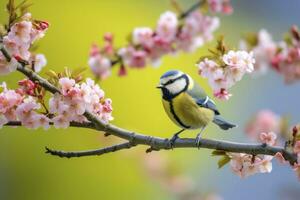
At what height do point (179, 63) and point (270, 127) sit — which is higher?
point (179, 63)

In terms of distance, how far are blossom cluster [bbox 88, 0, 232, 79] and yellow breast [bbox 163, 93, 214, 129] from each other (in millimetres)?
468

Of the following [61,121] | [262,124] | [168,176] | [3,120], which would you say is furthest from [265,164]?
[168,176]

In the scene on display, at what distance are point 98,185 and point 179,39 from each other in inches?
68.7

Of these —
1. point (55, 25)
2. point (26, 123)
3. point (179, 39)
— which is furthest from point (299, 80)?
point (55, 25)

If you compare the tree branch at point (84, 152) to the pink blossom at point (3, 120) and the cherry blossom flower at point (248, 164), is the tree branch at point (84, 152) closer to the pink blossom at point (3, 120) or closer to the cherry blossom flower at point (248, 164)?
the pink blossom at point (3, 120)

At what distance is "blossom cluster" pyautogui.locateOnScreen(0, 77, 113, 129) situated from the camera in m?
1.11

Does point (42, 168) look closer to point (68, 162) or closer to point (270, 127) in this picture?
point (68, 162)

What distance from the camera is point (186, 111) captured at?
141 cm

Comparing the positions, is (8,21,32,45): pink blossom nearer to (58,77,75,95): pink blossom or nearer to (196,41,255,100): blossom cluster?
(58,77,75,95): pink blossom

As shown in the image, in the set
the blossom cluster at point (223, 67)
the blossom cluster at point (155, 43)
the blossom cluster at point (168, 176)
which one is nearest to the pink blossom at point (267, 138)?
the blossom cluster at point (223, 67)

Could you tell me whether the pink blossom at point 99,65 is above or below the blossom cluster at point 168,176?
above

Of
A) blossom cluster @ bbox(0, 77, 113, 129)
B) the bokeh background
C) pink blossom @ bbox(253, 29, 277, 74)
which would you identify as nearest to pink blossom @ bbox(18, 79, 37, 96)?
blossom cluster @ bbox(0, 77, 113, 129)

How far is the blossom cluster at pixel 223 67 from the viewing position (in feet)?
4.03

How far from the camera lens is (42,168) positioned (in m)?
3.55
